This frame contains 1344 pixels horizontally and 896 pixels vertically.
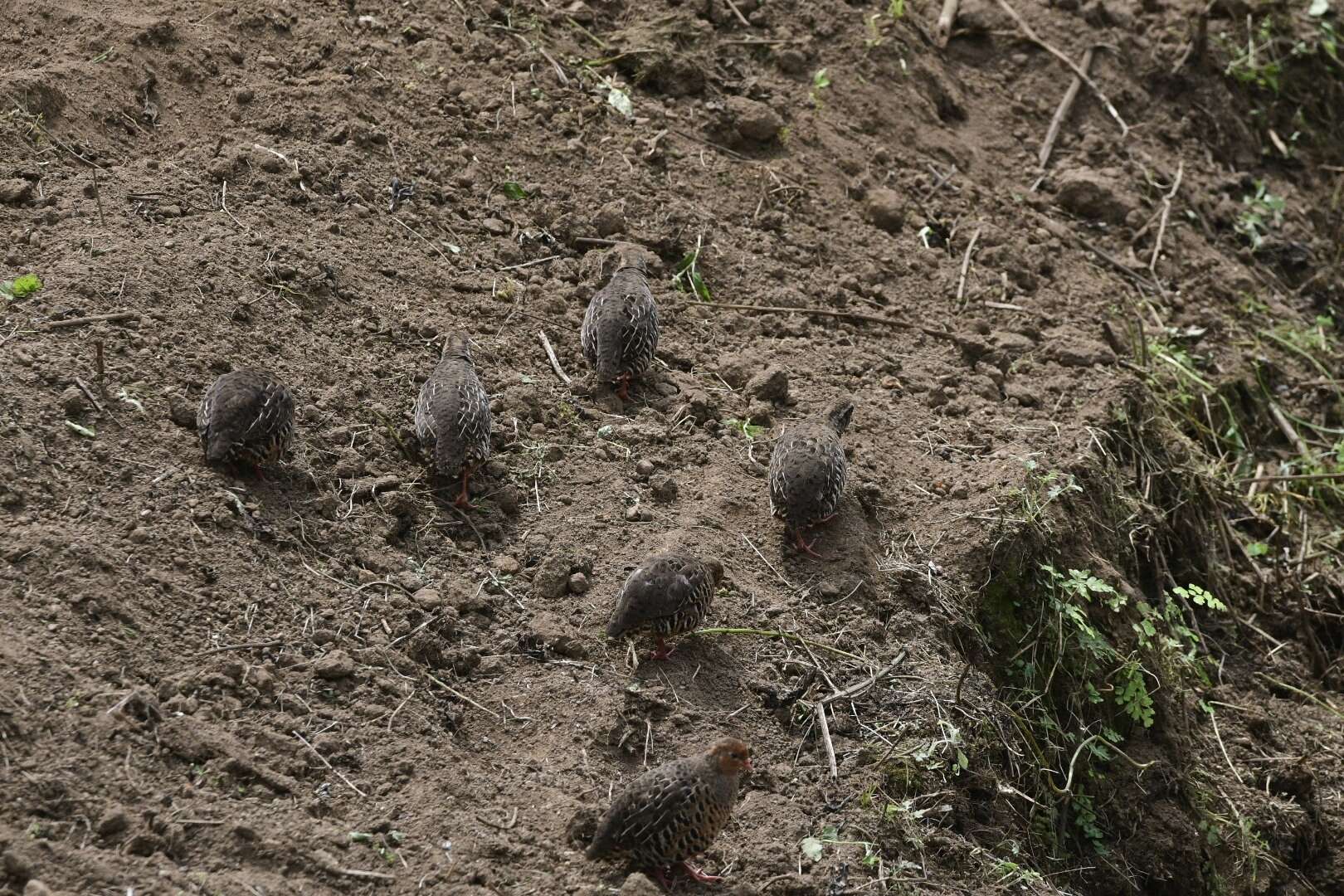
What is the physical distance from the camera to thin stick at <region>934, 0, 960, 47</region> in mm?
12141

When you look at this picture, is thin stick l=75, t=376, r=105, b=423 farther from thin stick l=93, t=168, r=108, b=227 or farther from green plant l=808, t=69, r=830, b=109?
green plant l=808, t=69, r=830, b=109

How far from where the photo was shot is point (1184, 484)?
980 centimetres

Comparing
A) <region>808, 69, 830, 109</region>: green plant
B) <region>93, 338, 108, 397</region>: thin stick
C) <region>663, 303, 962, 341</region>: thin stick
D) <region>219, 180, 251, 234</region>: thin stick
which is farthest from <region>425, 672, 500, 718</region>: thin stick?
<region>808, 69, 830, 109</region>: green plant

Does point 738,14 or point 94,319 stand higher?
point 738,14

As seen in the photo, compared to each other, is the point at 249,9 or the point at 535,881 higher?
the point at 249,9

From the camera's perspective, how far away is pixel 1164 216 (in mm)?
11773

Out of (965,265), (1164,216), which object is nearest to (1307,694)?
(965,265)

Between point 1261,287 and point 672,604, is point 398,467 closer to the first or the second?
point 672,604

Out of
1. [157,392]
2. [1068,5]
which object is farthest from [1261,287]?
[157,392]

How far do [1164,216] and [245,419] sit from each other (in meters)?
8.07

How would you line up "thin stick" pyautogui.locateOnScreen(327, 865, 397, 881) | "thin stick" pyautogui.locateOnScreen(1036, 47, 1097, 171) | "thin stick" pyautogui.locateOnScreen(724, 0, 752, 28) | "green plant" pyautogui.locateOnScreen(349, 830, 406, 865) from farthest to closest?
"thin stick" pyautogui.locateOnScreen(1036, 47, 1097, 171) < "thin stick" pyautogui.locateOnScreen(724, 0, 752, 28) < "green plant" pyautogui.locateOnScreen(349, 830, 406, 865) < "thin stick" pyautogui.locateOnScreen(327, 865, 397, 881)

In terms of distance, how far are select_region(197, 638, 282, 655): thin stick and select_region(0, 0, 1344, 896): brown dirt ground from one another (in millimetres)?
28

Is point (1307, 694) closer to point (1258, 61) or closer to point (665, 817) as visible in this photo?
point (665, 817)

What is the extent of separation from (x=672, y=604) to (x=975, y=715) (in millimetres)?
1814
